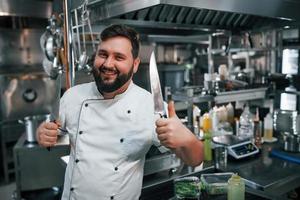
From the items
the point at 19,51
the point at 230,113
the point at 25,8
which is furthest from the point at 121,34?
the point at 19,51

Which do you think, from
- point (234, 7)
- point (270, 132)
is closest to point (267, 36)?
point (270, 132)

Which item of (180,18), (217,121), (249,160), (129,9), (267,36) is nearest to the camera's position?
(129,9)

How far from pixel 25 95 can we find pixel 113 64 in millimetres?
3347

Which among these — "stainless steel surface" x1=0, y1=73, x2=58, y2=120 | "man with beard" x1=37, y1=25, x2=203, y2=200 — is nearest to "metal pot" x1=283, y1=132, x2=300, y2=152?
"man with beard" x1=37, y1=25, x2=203, y2=200

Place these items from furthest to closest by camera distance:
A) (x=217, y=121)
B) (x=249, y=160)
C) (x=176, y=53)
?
(x=176, y=53) → (x=217, y=121) → (x=249, y=160)

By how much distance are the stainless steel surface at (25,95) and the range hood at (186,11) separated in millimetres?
2435

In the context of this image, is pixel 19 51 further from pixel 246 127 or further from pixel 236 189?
pixel 236 189

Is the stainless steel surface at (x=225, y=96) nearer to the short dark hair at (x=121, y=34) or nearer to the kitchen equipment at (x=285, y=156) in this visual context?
the kitchen equipment at (x=285, y=156)

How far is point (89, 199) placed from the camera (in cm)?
116

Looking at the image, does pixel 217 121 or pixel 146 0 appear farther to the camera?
pixel 217 121

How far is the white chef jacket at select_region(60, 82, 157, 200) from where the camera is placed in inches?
45.4

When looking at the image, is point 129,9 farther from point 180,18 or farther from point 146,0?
point 180,18

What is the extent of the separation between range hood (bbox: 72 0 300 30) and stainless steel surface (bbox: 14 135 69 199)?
143 centimetres

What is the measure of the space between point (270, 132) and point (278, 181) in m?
0.84
